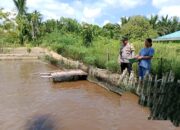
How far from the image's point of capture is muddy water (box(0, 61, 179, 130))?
296 inches

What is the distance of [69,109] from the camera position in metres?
9.17

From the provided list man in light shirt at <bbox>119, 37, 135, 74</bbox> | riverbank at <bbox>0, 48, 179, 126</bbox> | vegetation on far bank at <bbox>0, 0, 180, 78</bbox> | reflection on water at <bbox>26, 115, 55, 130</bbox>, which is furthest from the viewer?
vegetation on far bank at <bbox>0, 0, 180, 78</bbox>

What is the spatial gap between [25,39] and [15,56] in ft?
56.3

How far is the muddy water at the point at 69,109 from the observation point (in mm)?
7516

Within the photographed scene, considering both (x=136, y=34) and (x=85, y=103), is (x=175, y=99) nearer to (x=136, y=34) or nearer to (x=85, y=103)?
(x=85, y=103)

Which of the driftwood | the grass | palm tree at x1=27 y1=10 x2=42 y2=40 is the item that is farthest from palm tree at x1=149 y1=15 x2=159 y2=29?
the driftwood

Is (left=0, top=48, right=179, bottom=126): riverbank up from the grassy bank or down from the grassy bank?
down

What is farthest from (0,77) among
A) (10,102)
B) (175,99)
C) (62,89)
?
(175,99)

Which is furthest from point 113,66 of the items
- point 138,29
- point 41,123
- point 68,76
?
point 138,29

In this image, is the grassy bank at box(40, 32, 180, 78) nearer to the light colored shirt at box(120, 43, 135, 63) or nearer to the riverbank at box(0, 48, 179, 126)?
the riverbank at box(0, 48, 179, 126)

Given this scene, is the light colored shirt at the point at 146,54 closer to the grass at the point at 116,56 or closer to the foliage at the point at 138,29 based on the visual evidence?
the grass at the point at 116,56

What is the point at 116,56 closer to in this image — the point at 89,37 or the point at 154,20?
the point at 89,37

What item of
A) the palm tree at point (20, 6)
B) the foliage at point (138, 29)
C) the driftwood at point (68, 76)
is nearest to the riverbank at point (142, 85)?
the driftwood at point (68, 76)

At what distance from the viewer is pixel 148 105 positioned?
328 inches
